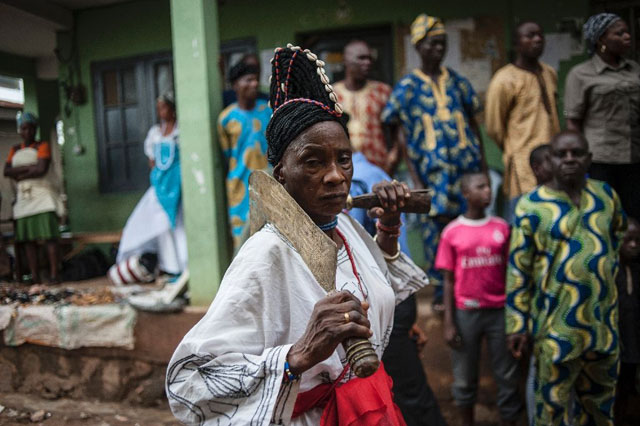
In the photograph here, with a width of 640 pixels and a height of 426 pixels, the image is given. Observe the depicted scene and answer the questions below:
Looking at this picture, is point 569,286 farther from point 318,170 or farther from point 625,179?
point 318,170

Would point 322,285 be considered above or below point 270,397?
above

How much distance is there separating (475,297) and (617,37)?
1923mm

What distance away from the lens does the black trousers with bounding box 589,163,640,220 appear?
12.1 feet

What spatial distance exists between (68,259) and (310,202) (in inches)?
219

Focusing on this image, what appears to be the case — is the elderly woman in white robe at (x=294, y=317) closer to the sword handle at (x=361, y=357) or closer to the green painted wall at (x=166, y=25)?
the sword handle at (x=361, y=357)

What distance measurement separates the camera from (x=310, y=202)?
1.54 m

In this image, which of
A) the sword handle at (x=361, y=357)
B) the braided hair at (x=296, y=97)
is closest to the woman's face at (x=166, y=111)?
→ the braided hair at (x=296, y=97)

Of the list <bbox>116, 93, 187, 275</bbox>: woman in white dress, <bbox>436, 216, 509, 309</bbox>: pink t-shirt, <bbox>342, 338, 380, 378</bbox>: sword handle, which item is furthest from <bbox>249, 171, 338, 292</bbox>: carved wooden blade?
<bbox>116, 93, 187, 275</bbox>: woman in white dress

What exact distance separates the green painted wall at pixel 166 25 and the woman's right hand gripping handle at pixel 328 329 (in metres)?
4.57

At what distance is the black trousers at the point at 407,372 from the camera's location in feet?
9.10

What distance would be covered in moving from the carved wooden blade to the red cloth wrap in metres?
A: 0.30

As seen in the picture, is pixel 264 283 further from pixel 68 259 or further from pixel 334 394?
pixel 68 259

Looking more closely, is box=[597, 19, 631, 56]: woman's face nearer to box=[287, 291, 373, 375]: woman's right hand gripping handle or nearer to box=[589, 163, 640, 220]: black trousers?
box=[589, 163, 640, 220]: black trousers

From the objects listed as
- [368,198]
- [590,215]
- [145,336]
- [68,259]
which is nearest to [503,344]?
[590,215]
